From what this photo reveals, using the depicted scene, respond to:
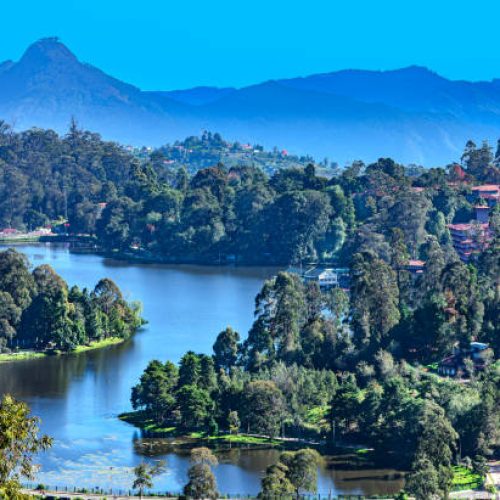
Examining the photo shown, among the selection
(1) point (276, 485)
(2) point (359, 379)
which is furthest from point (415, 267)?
(1) point (276, 485)

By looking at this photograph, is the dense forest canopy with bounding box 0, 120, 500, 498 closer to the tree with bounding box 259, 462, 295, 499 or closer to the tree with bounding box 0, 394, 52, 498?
the tree with bounding box 259, 462, 295, 499

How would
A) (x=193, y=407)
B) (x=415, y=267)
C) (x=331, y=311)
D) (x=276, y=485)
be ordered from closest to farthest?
(x=276, y=485)
(x=193, y=407)
(x=331, y=311)
(x=415, y=267)

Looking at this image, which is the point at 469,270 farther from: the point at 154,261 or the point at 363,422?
the point at 154,261

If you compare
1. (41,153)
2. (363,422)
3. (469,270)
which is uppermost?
(41,153)

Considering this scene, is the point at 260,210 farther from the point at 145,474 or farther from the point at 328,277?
the point at 145,474

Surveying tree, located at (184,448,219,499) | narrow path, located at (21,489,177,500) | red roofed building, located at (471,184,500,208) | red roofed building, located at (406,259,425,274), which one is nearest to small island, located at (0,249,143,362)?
red roofed building, located at (406,259,425,274)

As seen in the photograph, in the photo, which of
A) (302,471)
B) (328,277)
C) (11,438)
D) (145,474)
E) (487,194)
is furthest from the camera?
(487,194)

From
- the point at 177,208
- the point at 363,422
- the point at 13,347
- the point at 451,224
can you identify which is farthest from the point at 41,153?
the point at 363,422
